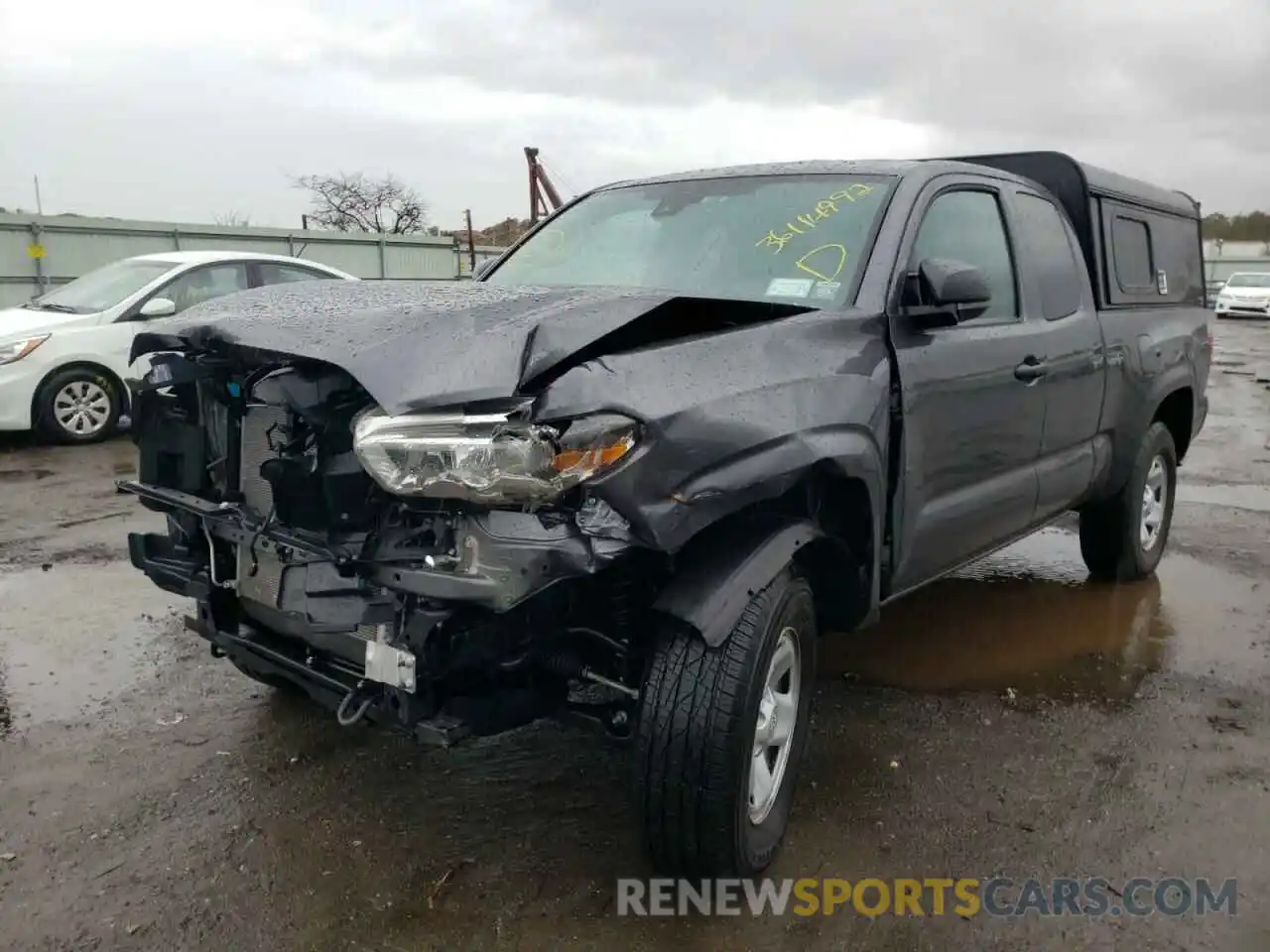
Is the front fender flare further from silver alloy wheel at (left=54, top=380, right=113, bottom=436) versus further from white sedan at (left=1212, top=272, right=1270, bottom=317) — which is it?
white sedan at (left=1212, top=272, right=1270, bottom=317)

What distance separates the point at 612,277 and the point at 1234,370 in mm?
15847

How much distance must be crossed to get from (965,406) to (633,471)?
5.69 feet

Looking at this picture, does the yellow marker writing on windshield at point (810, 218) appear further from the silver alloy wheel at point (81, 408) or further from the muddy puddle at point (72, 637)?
the silver alloy wheel at point (81, 408)

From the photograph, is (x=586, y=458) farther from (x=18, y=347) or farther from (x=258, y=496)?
(x=18, y=347)

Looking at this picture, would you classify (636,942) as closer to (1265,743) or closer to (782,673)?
(782,673)

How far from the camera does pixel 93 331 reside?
870 cm

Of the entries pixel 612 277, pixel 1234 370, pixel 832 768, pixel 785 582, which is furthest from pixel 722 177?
pixel 1234 370

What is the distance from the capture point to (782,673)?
9.41 feet

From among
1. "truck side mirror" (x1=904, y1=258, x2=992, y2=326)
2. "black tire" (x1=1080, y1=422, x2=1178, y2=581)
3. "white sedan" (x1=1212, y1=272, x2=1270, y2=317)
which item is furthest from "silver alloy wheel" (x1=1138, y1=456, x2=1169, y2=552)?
"white sedan" (x1=1212, y1=272, x2=1270, y2=317)

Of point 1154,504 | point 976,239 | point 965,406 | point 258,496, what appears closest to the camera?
point 258,496

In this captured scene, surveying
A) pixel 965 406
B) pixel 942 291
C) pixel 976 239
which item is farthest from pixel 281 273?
pixel 942 291

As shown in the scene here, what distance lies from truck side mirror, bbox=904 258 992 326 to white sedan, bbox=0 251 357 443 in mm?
6857

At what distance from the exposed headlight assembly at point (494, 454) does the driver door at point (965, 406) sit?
1.31 meters

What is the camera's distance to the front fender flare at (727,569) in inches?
96.0
